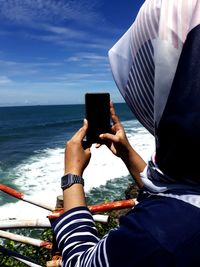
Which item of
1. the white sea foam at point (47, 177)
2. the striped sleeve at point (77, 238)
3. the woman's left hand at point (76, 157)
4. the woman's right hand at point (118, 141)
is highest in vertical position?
the woman's left hand at point (76, 157)

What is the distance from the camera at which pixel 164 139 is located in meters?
0.96

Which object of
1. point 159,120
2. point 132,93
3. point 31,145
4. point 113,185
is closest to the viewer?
point 159,120

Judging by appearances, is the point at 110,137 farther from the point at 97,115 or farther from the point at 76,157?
the point at 76,157

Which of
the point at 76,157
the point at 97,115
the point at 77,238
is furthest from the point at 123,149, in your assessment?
the point at 77,238

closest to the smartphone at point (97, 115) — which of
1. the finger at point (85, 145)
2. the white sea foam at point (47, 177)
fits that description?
the finger at point (85, 145)

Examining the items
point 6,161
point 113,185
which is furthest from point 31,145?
point 113,185

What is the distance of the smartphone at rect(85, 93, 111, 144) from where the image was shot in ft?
5.17

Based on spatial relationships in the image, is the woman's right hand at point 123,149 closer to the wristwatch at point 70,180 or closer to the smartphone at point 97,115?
the smartphone at point 97,115

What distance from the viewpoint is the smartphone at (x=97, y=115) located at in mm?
1576

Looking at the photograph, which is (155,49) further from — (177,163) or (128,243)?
(128,243)

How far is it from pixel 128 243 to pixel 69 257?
28cm

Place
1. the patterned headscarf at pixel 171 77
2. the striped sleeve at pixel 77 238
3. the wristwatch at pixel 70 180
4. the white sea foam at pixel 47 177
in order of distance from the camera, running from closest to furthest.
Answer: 1. the patterned headscarf at pixel 171 77
2. the striped sleeve at pixel 77 238
3. the wristwatch at pixel 70 180
4. the white sea foam at pixel 47 177

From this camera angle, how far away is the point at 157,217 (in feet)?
3.06

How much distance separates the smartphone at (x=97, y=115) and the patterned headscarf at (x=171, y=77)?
1.70 ft
